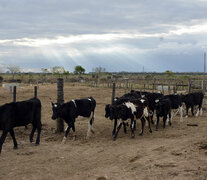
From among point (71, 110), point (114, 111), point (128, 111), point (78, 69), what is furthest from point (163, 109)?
point (78, 69)

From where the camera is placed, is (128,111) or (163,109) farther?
(163,109)

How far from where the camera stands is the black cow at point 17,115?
859cm

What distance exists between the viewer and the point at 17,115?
8.93 meters

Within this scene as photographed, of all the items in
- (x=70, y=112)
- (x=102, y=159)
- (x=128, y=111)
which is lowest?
(x=102, y=159)

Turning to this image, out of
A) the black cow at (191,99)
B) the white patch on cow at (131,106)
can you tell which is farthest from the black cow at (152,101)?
the white patch on cow at (131,106)

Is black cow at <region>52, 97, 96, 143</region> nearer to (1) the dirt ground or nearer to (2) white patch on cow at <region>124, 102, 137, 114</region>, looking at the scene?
(1) the dirt ground

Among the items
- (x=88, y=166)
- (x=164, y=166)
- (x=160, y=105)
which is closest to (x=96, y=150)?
(x=88, y=166)

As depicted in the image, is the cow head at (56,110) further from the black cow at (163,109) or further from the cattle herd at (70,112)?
the black cow at (163,109)

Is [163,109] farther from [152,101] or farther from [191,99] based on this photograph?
[191,99]

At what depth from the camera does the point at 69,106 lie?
35.0ft

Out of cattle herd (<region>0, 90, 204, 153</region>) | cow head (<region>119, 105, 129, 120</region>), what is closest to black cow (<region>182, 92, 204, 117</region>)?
cattle herd (<region>0, 90, 204, 153</region>)

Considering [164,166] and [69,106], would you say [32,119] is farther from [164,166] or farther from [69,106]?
[164,166]

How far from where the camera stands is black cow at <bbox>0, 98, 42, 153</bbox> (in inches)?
338

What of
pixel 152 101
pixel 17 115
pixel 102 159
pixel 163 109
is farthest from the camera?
pixel 152 101
